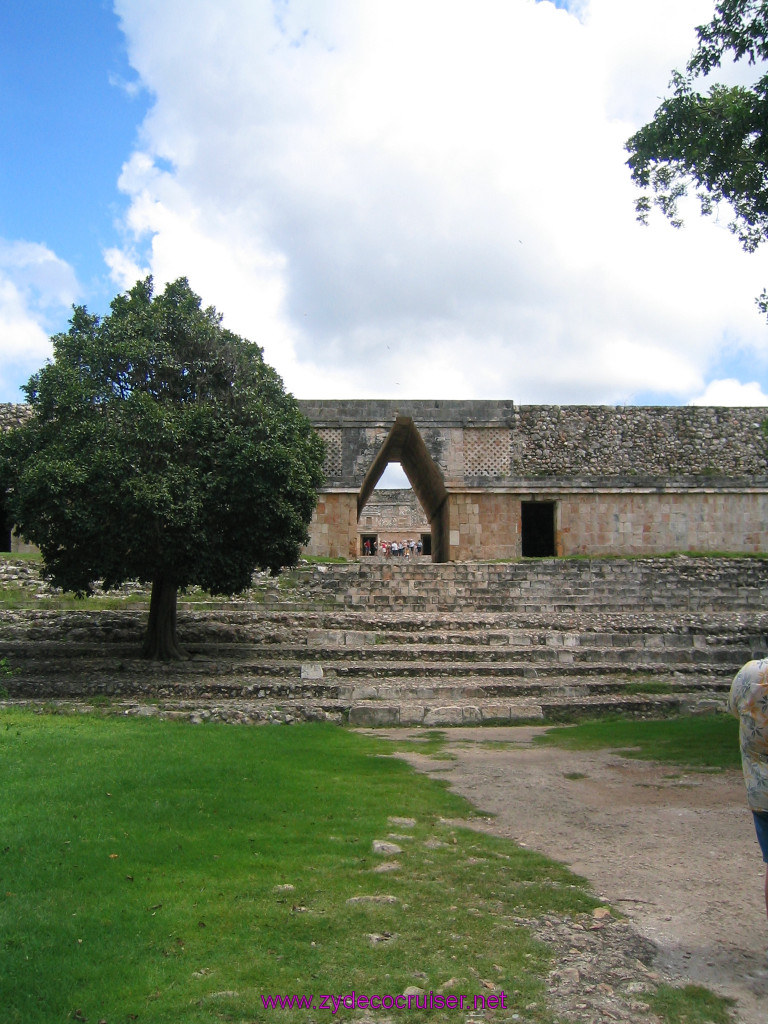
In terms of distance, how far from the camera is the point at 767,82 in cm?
821

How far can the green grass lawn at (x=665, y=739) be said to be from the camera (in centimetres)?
782

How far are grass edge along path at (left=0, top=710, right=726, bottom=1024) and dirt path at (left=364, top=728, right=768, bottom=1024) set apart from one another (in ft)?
0.96

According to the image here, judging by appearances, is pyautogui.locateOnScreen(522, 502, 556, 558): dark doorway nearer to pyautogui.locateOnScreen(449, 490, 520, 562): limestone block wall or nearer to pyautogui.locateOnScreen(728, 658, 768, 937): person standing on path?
pyautogui.locateOnScreen(449, 490, 520, 562): limestone block wall

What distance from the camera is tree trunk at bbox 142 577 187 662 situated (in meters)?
12.1

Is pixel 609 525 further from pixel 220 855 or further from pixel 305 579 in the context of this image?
pixel 220 855

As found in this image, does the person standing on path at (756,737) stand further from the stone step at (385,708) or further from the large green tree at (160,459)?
the large green tree at (160,459)

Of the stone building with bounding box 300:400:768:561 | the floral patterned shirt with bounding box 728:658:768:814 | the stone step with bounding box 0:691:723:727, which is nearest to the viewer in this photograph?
the floral patterned shirt with bounding box 728:658:768:814

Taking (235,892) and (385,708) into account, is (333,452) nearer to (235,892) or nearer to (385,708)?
(385,708)

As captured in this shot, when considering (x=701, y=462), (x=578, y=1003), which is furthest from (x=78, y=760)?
(x=701, y=462)

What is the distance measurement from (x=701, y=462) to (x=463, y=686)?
1325 centimetres

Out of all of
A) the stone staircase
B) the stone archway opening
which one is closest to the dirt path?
the stone staircase

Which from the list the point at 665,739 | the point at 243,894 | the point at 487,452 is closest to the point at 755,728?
the point at 243,894

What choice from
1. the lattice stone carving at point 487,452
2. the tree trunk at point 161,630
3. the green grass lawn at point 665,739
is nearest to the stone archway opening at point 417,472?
the lattice stone carving at point 487,452

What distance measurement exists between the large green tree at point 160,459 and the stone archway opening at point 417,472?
8.38m
